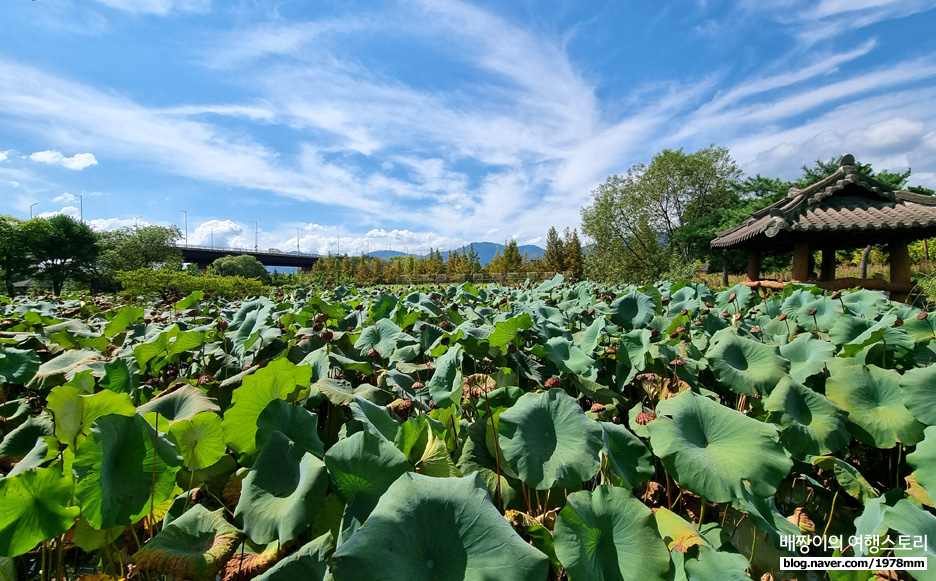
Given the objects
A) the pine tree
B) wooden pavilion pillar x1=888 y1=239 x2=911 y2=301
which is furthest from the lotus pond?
the pine tree

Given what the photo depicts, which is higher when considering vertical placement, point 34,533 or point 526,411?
point 526,411

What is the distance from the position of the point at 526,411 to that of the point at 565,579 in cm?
34

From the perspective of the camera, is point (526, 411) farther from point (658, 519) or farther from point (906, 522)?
point (906, 522)

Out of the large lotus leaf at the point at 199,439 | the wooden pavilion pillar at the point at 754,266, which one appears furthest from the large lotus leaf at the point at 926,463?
the wooden pavilion pillar at the point at 754,266

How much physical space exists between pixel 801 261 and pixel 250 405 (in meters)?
9.91

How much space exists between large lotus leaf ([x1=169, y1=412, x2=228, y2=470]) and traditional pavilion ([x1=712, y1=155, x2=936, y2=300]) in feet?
25.1

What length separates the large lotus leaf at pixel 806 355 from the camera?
129 centimetres

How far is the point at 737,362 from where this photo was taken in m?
1.32

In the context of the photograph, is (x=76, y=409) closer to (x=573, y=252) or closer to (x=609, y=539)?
(x=609, y=539)

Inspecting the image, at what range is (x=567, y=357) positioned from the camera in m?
1.52

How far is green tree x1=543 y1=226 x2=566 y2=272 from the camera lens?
136ft

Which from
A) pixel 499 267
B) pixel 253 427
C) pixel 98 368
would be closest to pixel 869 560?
pixel 253 427

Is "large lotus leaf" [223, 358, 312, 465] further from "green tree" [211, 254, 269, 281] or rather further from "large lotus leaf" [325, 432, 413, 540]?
"green tree" [211, 254, 269, 281]

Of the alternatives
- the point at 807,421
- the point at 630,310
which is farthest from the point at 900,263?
the point at 807,421
